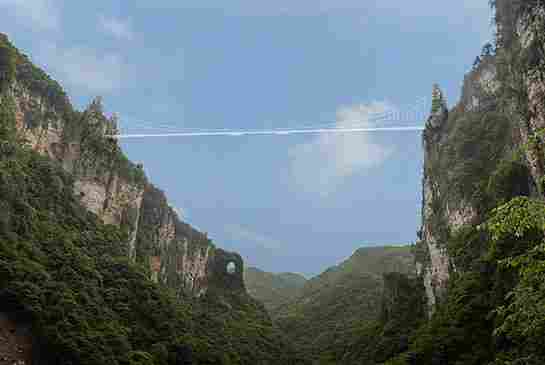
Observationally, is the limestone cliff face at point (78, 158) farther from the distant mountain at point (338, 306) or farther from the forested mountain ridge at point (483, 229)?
the distant mountain at point (338, 306)

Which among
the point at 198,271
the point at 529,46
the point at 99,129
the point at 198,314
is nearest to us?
the point at 529,46

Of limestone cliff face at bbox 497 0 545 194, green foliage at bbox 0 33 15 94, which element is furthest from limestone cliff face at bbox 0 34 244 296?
limestone cliff face at bbox 497 0 545 194

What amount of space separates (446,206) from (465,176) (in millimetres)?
5415

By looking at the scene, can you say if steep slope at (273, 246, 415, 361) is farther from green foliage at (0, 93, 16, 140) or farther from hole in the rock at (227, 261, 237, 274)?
green foliage at (0, 93, 16, 140)

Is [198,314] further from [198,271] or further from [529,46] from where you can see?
[529,46]

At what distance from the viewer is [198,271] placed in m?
104

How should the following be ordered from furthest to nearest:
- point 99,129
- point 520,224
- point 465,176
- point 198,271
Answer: point 198,271 → point 99,129 → point 465,176 → point 520,224

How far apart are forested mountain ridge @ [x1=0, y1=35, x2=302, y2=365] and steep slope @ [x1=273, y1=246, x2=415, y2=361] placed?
11350mm

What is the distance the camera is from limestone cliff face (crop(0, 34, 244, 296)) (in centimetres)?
5631

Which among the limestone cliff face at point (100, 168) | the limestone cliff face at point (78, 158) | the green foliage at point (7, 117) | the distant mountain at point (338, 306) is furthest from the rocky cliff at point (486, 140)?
the limestone cliff face at point (78, 158)

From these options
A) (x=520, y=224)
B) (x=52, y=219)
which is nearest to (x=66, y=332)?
(x=52, y=219)

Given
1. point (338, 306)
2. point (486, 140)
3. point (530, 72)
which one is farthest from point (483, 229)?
point (338, 306)

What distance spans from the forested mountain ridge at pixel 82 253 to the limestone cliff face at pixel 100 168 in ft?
0.60

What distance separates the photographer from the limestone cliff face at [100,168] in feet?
185
